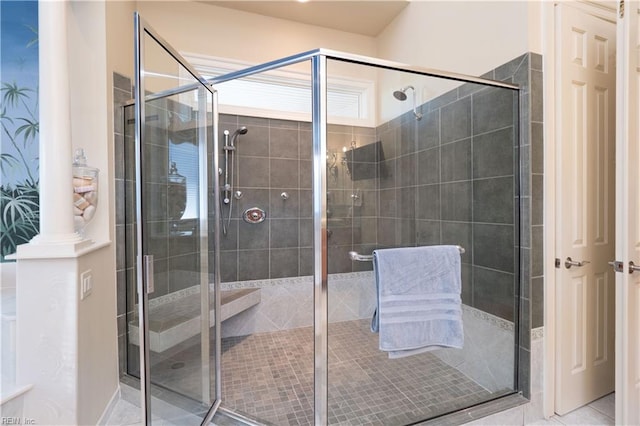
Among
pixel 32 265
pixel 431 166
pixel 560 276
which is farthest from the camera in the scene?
pixel 431 166

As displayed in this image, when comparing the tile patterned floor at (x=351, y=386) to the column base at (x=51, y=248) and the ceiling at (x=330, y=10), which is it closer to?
the column base at (x=51, y=248)

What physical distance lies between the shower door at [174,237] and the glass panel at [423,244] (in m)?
0.72

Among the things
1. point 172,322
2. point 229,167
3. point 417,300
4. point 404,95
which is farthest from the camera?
point 229,167

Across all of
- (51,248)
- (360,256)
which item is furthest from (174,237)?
(360,256)

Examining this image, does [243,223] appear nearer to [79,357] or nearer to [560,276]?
[79,357]

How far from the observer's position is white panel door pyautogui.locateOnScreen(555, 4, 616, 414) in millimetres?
1656

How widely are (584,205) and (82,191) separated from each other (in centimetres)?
286

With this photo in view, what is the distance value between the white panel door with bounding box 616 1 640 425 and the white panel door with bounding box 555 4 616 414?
0.22m

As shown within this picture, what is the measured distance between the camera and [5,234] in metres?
1.63

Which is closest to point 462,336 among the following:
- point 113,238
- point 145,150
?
point 145,150

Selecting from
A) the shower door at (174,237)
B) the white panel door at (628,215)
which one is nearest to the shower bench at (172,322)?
the shower door at (174,237)

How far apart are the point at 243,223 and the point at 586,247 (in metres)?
2.47

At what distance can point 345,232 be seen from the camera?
157 cm

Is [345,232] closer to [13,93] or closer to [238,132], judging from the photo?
[238,132]
